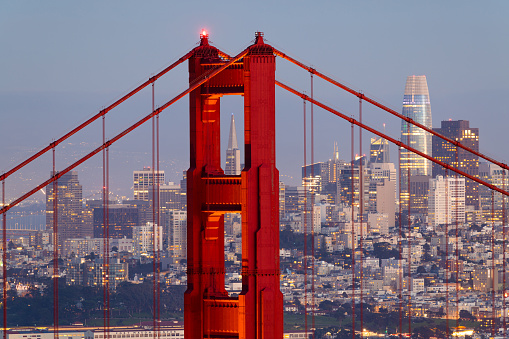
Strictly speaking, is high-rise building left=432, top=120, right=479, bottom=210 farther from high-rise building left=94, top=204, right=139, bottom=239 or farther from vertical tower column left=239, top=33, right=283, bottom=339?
vertical tower column left=239, top=33, right=283, bottom=339

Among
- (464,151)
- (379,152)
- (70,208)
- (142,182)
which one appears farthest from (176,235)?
(379,152)

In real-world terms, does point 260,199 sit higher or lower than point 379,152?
lower

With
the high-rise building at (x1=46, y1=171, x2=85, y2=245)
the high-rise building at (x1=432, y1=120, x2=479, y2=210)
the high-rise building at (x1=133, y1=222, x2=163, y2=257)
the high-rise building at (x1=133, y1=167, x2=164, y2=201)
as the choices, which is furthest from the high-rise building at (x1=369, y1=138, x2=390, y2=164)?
the high-rise building at (x1=46, y1=171, x2=85, y2=245)

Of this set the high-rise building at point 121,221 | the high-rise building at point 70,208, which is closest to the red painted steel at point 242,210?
the high-rise building at point 70,208

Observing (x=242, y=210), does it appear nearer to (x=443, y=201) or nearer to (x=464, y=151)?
(x=464, y=151)

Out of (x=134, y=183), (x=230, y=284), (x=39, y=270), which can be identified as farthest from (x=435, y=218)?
(x=230, y=284)

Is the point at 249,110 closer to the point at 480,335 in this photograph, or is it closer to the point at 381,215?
the point at 480,335
